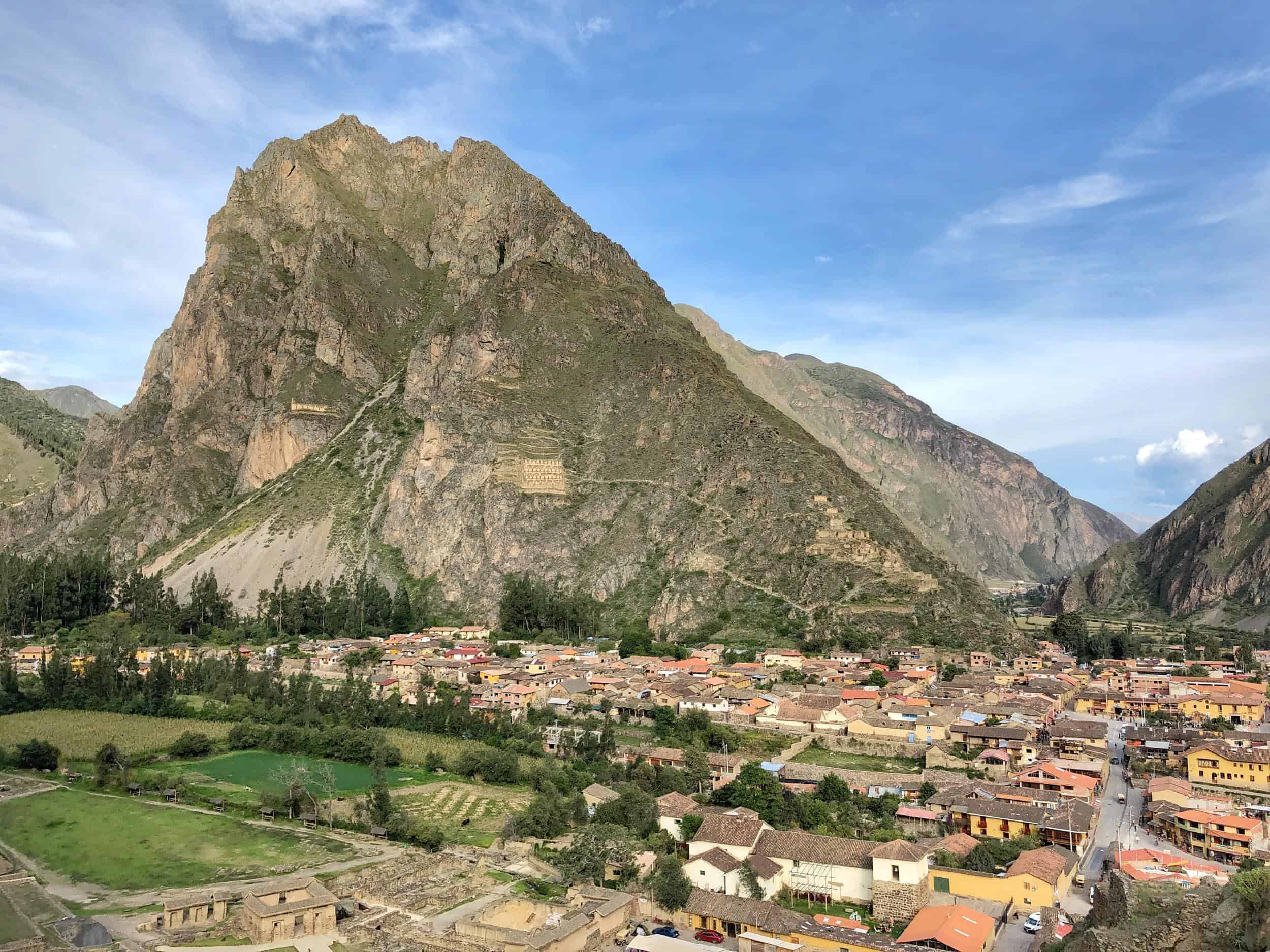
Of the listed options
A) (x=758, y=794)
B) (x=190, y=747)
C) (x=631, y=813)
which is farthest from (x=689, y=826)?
(x=190, y=747)

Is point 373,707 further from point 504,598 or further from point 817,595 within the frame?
point 817,595

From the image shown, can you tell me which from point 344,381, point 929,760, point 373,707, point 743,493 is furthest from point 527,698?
point 344,381

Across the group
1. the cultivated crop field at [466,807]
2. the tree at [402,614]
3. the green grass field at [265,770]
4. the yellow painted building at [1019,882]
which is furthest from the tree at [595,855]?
the tree at [402,614]

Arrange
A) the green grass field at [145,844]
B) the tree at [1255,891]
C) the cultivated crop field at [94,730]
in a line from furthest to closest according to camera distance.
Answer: the cultivated crop field at [94,730], the green grass field at [145,844], the tree at [1255,891]

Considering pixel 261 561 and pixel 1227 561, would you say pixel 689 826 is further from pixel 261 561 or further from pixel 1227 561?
pixel 1227 561

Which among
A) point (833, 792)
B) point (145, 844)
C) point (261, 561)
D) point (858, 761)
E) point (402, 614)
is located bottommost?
point (145, 844)

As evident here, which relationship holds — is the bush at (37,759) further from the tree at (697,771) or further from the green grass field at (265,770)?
the tree at (697,771)
